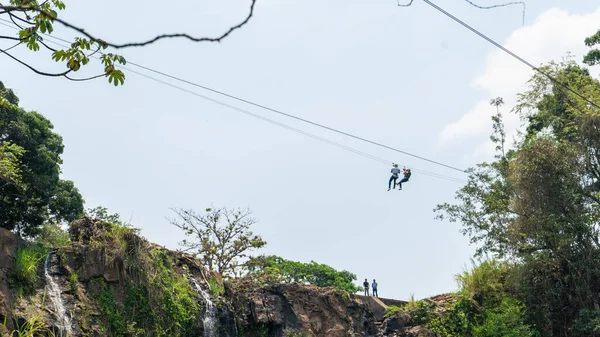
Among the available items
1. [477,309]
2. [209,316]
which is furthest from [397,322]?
[209,316]

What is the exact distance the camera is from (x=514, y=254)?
2136cm

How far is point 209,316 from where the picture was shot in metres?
16.9

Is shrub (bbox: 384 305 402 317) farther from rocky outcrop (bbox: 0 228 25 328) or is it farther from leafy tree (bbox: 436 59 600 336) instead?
rocky outcrop (bbox: 0 228 25 328)

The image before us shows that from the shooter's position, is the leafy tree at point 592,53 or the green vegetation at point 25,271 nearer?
the green vegetation at point 25,271

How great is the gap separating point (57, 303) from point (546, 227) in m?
14.0

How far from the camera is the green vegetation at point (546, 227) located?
19.8 meters

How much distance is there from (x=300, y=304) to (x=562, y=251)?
804 cm

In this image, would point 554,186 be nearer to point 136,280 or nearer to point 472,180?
point 472,180

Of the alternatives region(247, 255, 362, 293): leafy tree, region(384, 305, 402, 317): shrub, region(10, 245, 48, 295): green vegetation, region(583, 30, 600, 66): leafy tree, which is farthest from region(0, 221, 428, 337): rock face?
region(247, 255, 362, 293): leafy tree

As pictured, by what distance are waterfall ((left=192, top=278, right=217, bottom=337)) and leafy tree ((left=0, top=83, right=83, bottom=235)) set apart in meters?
8.26

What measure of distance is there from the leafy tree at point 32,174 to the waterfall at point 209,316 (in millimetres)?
8258

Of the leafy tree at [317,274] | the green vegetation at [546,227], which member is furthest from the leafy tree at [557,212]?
the leafy tree at [317,274]

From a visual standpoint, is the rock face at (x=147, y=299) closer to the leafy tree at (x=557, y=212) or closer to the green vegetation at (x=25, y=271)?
the green vegetation at (x=25, y=271)

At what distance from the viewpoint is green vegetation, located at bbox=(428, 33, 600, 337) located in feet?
65.0
